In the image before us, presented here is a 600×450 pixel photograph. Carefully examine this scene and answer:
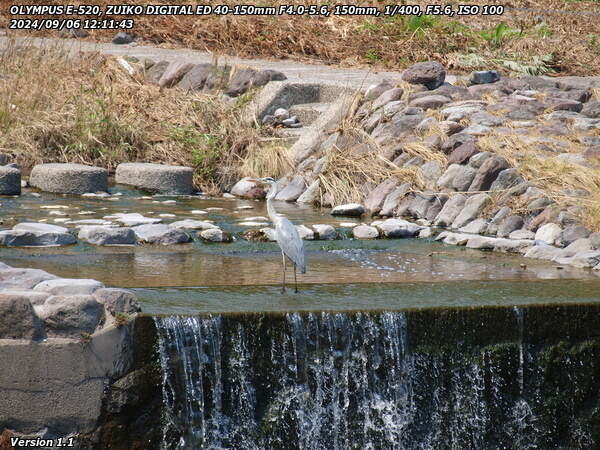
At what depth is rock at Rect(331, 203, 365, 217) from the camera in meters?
9.20

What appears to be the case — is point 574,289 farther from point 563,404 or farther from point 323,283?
point 323,283

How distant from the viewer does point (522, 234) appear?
8.16 m

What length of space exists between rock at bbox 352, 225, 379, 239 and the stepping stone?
258cm

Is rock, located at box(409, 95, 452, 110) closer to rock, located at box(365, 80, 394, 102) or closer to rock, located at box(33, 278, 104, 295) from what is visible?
rock, located at box(365, 80, 394, 102)

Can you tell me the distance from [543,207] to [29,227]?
14.3ft

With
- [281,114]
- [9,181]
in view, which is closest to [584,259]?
[9,181]

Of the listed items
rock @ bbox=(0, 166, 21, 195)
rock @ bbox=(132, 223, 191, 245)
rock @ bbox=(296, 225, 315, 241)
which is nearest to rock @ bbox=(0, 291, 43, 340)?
rock @ bbox=(132, 223, 191, 245)

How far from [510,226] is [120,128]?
4812 mm

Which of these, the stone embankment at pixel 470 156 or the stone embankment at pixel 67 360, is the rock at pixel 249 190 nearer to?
the stone embankment at pixel 470 156

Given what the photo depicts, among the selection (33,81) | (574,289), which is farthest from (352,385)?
(33,81)

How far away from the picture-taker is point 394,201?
9305 millimetres

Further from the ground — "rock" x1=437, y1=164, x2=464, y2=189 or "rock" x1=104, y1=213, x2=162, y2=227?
"rock" x1=437, y1=164, x2=464, y2=189

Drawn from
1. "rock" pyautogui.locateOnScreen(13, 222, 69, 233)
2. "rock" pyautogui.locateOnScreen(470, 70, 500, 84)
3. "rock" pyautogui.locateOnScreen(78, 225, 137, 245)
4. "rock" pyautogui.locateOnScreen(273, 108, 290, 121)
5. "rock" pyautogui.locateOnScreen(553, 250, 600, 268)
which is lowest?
"rock" pyautogui.locateOnScreen(553, 250, 600, 268)

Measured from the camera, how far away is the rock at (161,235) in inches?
298
